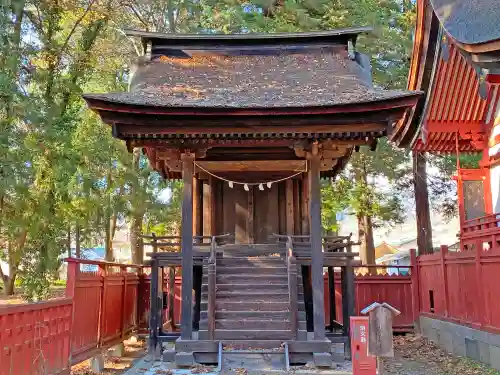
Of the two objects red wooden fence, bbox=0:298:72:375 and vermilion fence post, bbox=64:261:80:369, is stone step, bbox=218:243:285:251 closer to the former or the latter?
vermilion fence post, bbox=64:261:80:369

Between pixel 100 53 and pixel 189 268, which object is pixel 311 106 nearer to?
pixel 189 268

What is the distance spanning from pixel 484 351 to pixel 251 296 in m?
4.72

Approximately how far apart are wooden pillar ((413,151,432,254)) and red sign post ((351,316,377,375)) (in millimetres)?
13759

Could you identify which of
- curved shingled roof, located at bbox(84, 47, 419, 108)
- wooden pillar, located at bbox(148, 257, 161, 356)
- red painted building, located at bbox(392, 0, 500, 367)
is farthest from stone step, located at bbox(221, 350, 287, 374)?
curved shingled roof, located at bbox(84, 47, 419, 108)

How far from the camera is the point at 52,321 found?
7.32m

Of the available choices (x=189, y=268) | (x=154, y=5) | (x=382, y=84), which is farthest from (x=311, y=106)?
(x=154, y=5)

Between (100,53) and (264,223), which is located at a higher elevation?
(100,53)

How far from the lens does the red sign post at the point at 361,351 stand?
6.02m

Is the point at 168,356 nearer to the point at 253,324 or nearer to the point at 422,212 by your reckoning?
the point at 253,324

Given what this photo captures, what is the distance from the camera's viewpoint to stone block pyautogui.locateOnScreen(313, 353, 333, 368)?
29.4ft

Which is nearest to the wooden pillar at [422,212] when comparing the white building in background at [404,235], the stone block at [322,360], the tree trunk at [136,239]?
the white building in background at [404,235]

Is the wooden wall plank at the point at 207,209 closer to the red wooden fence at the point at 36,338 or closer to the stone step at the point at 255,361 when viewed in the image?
the stone step at the point at 255,361

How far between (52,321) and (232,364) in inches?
138

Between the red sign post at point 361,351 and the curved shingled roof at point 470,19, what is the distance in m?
4.83
